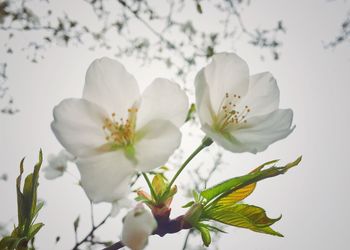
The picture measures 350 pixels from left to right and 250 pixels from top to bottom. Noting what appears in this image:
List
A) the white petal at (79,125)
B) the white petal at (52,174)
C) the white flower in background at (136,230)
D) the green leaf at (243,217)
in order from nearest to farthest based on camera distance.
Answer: the white flower in background at (136,230), the white petal at (79,125), the green leaf at (243,217), the white petal at (52,174)

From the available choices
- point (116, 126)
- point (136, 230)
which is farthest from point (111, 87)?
point (136, 230)

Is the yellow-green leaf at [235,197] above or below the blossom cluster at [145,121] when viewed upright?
below

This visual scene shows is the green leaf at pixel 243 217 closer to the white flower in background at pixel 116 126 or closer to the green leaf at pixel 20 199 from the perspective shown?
the white flower in background at pixel 116 126

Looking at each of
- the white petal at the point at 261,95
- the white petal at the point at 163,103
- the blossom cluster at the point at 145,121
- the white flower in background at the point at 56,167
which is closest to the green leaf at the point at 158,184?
the blossom cluster at the point at 145,121

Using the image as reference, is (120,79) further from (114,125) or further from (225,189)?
(225,189)

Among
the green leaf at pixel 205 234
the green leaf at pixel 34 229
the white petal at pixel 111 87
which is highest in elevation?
the white petal at pixel 111 87

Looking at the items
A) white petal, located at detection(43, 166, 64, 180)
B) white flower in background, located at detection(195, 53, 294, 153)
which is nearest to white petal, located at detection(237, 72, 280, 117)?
white flower in background, located at detection(195, 53, 294, 153)

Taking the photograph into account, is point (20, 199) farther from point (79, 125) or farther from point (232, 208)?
point (232, 208)

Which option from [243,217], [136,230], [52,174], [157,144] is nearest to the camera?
[136,230]
